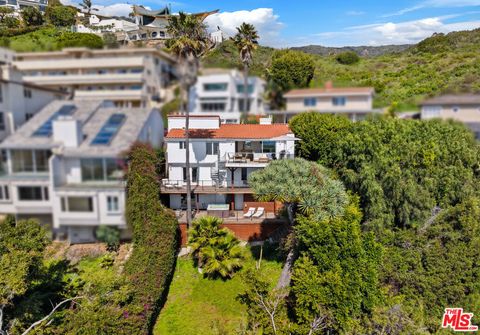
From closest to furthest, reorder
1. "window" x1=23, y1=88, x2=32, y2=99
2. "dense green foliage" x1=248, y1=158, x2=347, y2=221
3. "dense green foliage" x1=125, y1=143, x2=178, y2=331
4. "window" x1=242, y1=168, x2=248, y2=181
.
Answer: "window" x1=23, y1=88, x2=32, y2=99, "dense green foliage" x1=125, y1=143, x2=178, y2=331, "dense green foliage" x1=248, y1=158, x2=347, y2=221, "window" x1=242, y1=168, x2=248, y2=181

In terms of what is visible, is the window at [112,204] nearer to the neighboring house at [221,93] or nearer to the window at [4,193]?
the window at [4,193]

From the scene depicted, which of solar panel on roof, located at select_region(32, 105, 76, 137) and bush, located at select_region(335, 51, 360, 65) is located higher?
bush, located at select_region(335, 51, 360, 65)

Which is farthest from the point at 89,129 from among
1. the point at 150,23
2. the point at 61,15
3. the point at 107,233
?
the point at 61,15

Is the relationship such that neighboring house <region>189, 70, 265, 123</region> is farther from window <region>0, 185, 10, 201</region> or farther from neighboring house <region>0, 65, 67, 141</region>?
window <region>0, 185, 10, 201</region>

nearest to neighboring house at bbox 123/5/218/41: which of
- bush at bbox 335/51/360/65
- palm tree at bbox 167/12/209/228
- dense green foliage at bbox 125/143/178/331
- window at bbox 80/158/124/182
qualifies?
palm tree at bbox 167/12/209/228

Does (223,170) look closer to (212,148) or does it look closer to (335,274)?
(212,148)

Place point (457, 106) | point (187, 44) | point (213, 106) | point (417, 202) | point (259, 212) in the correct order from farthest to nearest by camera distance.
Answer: point (259, 212)
point (417, 202)
point (457, 106)
point (187, 44)
point (213, 106)

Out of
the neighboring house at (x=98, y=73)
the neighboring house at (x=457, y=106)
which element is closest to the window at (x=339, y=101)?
the neighboring house at (x=457, y=106)
